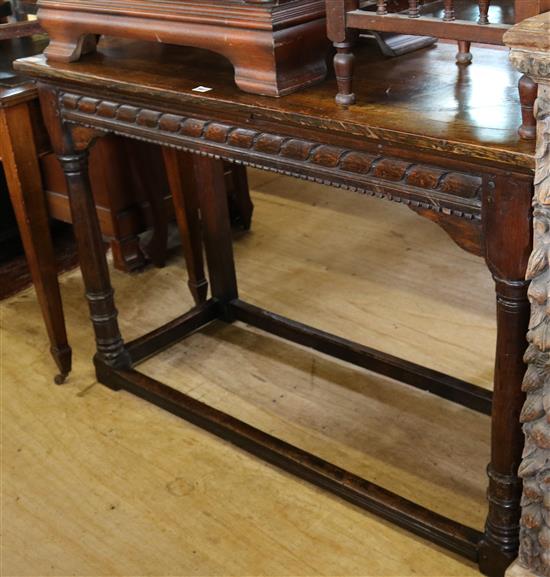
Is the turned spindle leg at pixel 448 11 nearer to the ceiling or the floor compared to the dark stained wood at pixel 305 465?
nearer to the ceiling

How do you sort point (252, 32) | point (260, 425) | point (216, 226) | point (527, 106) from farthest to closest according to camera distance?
point (216, 226), point (260, 425), point (252, 32), point (527, 106)

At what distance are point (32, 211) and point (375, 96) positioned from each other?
43.3 inches

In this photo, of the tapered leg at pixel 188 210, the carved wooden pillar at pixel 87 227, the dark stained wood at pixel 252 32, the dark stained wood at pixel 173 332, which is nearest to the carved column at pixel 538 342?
the dark stained wood at pixel 252 32

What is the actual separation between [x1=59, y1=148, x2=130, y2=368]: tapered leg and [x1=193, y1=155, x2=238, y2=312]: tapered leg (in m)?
0.37

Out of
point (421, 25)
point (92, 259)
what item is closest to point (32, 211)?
point (92, 259)

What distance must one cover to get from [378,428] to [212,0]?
3.63 ft

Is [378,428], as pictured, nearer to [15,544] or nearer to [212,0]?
[15,544]

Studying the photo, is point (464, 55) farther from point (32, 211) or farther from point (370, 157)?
point (32, 211)

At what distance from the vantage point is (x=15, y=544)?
2037mm

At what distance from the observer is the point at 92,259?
243 cm

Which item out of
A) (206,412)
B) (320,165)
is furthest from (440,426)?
(320,165)

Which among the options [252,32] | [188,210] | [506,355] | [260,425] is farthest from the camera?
[188,210]

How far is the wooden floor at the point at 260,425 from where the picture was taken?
1972 millimetres

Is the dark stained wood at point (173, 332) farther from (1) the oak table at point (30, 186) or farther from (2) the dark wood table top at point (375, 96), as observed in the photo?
(2) the dark wood table top at point (375, 96)
